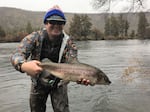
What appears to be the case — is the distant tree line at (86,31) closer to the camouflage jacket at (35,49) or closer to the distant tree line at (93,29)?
the distant tree line at (93,29)

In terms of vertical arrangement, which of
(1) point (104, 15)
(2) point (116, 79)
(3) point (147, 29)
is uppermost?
(1) point (104, 15)

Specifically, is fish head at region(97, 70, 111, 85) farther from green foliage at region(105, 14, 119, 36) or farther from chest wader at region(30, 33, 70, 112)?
green foliage at region(105, 14, 119, 36)

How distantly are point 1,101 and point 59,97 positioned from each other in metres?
6.56

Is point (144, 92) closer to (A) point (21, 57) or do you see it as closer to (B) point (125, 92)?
(B) point (125, 92)

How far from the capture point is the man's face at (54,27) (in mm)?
4918

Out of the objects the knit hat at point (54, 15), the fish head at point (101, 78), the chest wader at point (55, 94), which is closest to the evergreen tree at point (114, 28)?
the chest wader at point (55, 94)

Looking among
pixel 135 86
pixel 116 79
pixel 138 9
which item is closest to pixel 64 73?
pixel 135 86

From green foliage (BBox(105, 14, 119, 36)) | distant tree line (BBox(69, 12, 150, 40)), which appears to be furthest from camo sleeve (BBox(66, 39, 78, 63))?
green foliage (BBox(105, 14, 119, 36))

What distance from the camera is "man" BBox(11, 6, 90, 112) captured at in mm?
4938

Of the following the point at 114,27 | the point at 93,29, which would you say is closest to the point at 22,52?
the point at 93,29

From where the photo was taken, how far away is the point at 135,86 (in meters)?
13.4

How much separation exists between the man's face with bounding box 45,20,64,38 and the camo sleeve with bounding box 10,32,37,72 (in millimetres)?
320

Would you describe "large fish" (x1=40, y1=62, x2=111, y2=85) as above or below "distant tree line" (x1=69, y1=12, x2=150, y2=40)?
above

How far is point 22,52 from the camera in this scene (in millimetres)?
4875
